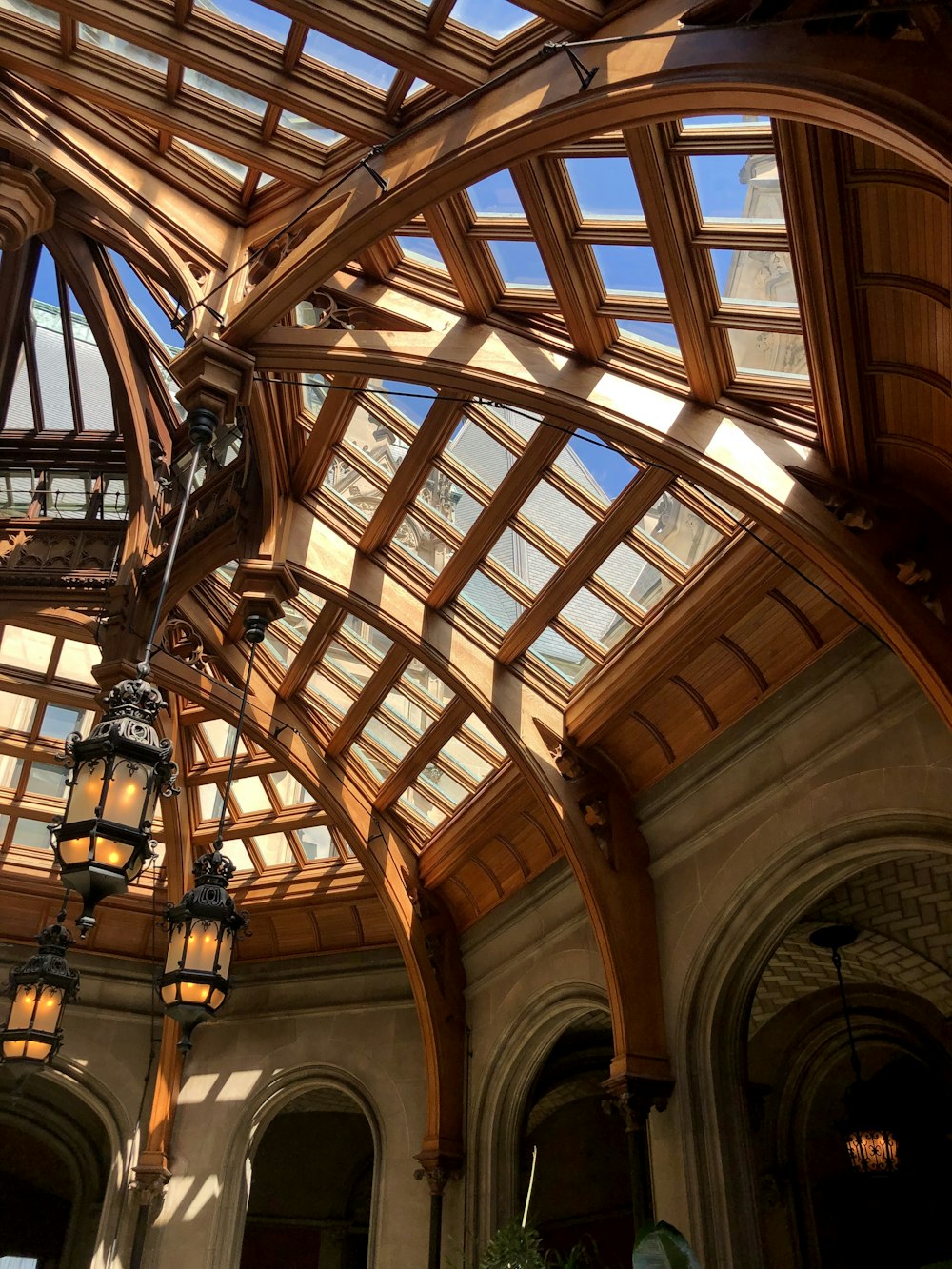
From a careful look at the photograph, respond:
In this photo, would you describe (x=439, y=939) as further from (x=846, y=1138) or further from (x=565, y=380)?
(x=565, y=380)

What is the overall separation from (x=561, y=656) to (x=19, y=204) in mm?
5966

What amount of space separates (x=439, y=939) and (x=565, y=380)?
820cm

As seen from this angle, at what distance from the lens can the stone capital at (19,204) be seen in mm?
7926

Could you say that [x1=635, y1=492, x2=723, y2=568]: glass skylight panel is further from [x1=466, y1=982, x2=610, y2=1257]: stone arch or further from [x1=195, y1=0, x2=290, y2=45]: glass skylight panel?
[x1=466, y1=982, x2=610, y2=1257]: stone arch

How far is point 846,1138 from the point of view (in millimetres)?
11141

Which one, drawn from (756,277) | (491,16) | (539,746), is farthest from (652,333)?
(539,746)

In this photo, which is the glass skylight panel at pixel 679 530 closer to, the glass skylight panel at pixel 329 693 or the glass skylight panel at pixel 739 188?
the glass skylight panel at pixel 739 188

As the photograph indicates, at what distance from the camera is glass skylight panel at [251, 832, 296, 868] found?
1537 centimetres

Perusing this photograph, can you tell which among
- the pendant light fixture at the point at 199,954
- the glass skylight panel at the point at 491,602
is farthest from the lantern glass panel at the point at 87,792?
the glass skylight panel at the point at 491,602

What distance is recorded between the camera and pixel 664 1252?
15.5 ft

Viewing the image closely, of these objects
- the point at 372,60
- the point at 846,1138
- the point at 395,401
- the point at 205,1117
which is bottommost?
the point at 846,1138

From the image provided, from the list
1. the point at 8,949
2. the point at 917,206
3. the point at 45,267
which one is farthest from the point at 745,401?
the point at 8,949

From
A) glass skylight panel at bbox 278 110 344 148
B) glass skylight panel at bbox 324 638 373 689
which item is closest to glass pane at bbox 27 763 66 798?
glass skylight panel at bbox 324 638 373 689

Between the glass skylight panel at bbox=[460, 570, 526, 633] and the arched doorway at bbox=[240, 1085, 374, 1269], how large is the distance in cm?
1069
